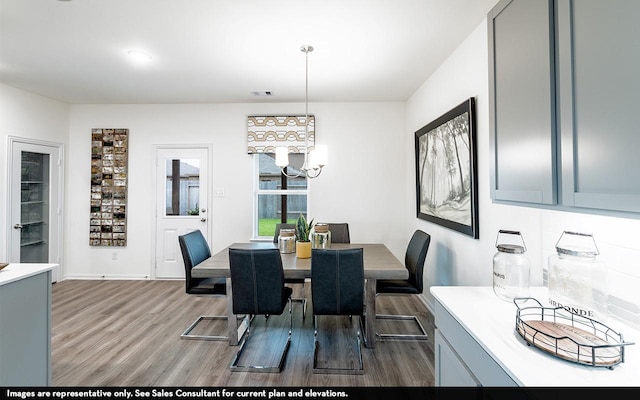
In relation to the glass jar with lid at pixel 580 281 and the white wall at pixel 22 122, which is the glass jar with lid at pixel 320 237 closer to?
the glass jar with lid at pixel 580 281

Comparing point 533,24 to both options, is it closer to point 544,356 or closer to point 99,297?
point 544,356

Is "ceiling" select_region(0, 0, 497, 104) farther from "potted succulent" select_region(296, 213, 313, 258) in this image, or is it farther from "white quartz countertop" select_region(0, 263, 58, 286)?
"white quartz countertop" select_region(0, 263, 58, 286)

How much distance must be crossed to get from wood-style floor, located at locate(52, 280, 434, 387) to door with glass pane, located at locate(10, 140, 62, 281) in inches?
34.2

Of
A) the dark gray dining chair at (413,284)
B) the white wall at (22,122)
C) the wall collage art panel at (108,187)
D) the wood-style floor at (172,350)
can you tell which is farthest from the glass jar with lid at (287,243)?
the white wall at (22,122)

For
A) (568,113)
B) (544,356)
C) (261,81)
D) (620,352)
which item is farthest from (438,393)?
(261,81)

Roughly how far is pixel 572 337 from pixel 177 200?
452 centimetres

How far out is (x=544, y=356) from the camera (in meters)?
0.92

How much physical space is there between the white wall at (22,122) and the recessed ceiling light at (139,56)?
7.05 feet

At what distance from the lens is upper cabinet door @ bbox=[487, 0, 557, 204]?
1.09 metres

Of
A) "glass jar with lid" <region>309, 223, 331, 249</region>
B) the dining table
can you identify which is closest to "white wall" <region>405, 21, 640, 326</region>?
the dining table

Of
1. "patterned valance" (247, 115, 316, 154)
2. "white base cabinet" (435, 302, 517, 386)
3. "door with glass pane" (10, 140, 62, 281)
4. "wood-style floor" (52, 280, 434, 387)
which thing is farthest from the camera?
"patterned valance" (247, 115, 316, 154)

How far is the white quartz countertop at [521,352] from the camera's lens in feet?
2.65

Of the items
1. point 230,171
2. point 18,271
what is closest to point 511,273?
point 18,271

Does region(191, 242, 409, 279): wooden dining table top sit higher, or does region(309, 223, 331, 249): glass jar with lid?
region(309, 223, 331, 249): glass jar with lid
